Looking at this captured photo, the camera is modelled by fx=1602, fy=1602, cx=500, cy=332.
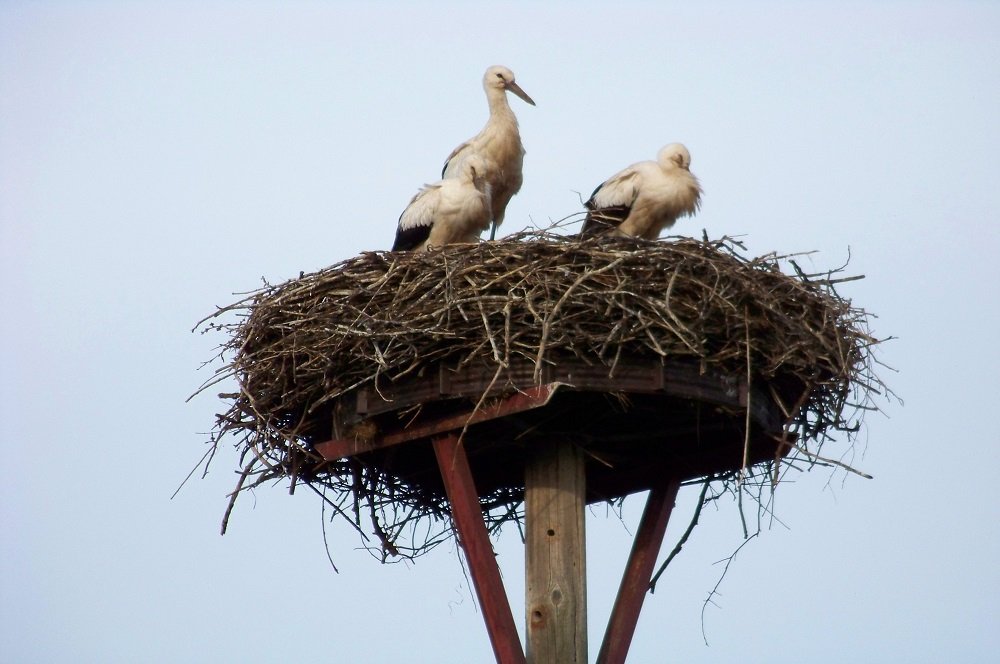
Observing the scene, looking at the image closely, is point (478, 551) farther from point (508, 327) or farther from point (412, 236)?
point (412, 236)

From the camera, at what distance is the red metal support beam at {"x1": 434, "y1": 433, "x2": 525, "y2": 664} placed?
6621 mm

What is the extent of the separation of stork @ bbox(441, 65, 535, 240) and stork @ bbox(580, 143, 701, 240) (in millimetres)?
705

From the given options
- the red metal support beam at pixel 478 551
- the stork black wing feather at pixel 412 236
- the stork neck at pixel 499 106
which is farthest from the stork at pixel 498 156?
the red metal support beam at pixel 478 551

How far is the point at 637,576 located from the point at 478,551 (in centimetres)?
84

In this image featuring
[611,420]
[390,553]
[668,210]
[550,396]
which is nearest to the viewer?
[550,396]

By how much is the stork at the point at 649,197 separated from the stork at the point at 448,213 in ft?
2.18

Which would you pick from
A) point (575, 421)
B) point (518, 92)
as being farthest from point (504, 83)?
point (575, 421)

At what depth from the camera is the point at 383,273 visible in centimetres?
782

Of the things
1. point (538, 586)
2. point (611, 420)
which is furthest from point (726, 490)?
point (538, 586)

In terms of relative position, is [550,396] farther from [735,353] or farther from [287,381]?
[287,381]

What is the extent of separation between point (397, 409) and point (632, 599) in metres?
1.35

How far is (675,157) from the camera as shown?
9.87m

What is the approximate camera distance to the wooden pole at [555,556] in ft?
22.4

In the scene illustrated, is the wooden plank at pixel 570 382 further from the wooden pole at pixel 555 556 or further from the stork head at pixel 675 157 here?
the stork head at pixel 675 157
